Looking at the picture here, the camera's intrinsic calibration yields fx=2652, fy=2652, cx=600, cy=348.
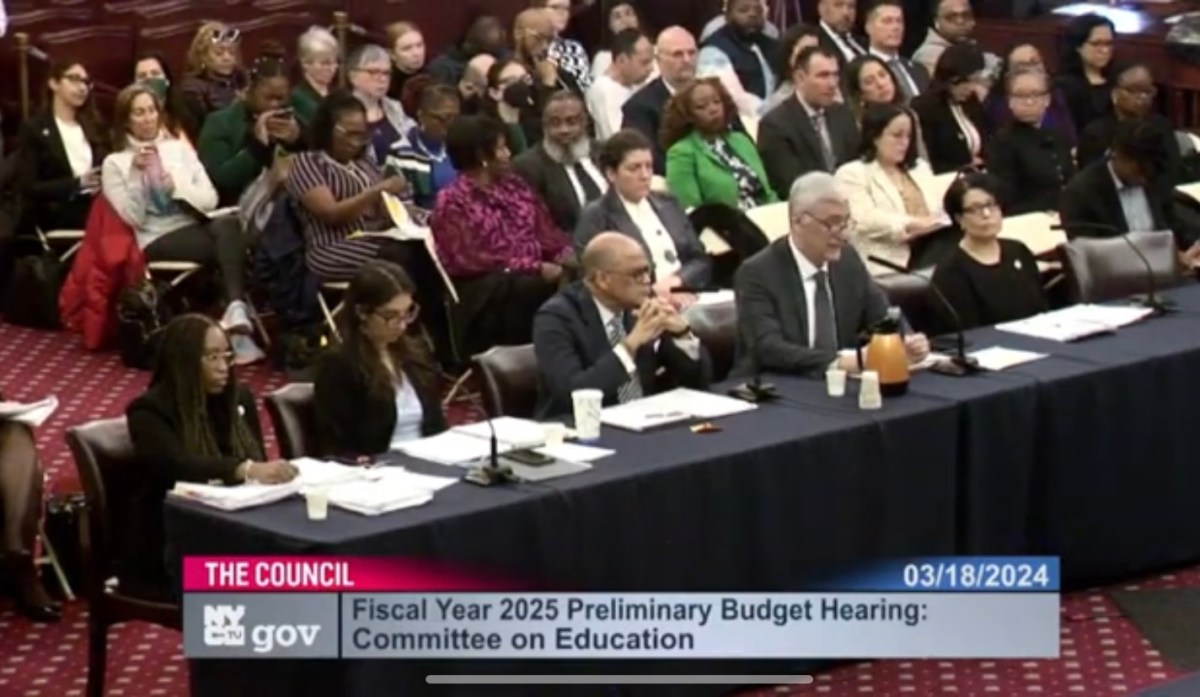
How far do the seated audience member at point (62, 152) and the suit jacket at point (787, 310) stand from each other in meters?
3.73

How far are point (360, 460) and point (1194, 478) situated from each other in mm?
2747

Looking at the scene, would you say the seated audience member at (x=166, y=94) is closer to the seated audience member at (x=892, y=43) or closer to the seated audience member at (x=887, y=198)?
the seated audience member at (x=887, y=198)

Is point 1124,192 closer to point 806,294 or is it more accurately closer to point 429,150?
point 806,294

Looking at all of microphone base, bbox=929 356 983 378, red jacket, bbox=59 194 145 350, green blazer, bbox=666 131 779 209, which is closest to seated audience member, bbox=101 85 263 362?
red jacket, bbox=59 194 145 350

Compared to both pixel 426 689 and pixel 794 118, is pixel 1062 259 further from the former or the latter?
pixel 426 689

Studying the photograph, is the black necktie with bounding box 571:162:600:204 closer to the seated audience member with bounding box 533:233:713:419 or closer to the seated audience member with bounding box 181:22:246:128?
the seated audience member with bounding box 181:22:246:128

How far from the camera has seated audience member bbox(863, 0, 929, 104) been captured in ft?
39.5

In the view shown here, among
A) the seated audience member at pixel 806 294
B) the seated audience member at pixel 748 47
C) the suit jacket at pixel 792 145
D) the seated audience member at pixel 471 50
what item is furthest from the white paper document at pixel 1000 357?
the seated audience member at pixel 748 47

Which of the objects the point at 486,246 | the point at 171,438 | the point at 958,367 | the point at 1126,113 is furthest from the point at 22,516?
the point at 1126,113

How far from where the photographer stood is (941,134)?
11359 mm

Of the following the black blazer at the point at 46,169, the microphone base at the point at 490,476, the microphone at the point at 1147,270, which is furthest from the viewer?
the black blazer at the point at 46,169

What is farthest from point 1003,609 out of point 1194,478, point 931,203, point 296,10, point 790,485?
point 296,10

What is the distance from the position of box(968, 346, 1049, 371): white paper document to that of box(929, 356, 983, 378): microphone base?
28 mm

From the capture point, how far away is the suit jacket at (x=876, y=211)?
9.76 meters
